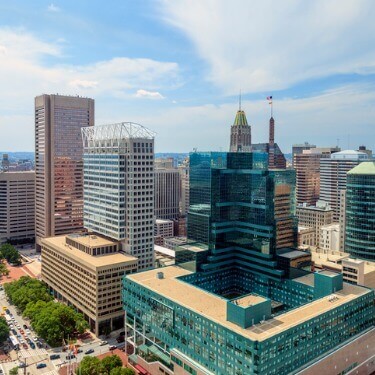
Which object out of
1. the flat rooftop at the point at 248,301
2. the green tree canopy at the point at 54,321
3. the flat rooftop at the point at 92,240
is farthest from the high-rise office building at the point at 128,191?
the flat rooftop at the point at 248,301

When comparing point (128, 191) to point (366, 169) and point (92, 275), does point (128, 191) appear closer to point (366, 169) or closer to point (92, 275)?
point (92, 275)

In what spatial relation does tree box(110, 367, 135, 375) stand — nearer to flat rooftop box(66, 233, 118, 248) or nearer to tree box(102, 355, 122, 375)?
tree box(102, 355, 122, 375)

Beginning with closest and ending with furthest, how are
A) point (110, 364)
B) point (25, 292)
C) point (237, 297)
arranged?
point (110, 364)
point (237, 297)
point (25, 292)

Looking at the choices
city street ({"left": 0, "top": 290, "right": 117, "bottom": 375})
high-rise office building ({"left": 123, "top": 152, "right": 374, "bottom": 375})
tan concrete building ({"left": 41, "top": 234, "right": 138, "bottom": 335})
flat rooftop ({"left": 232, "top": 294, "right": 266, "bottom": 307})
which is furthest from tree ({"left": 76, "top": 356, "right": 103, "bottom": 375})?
flat rooftop ({"left": 232, "top": 294, "right": 266, "bottom": 307})

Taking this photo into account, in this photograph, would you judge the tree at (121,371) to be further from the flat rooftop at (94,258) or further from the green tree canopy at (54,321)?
the flat rooftop at (94,258)

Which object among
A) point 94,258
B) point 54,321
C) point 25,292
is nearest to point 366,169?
point 94,258

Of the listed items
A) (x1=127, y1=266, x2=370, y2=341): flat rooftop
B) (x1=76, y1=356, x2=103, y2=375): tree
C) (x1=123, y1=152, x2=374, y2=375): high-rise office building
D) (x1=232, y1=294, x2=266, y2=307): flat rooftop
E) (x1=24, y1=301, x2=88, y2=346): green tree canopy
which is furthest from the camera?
(x1=24, y1=301, x2=88, y2=346): green tree canopy
